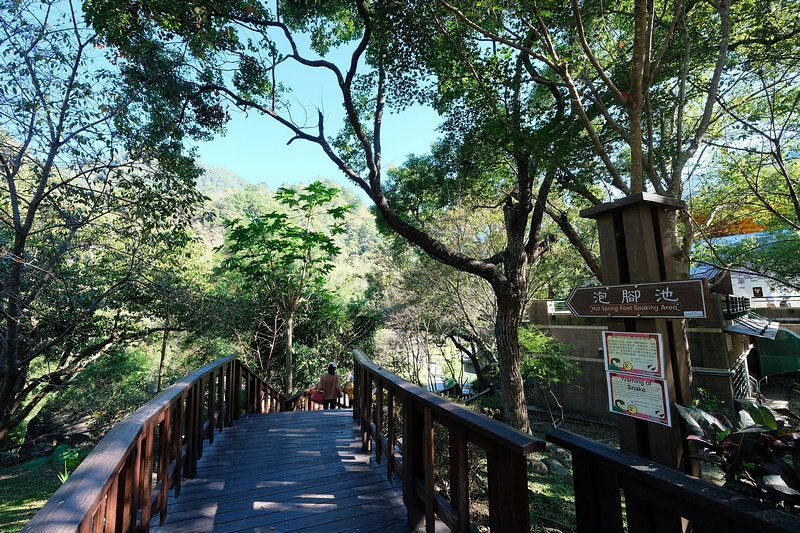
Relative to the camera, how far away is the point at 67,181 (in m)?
4.22

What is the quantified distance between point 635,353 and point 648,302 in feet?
A: 0.85

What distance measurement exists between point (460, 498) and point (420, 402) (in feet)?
1.91

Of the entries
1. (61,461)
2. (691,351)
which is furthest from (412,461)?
(691,351)

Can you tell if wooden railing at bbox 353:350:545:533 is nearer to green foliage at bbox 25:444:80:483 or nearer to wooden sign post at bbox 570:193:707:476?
wooden sign post at bbox 570:193:707:476

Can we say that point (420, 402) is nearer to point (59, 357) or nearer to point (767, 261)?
point (59, 357)

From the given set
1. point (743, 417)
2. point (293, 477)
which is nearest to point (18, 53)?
point (293, 477)

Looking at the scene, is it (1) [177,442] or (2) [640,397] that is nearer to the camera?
(2) [640,397]

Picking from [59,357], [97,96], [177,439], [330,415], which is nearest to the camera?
[177,439]

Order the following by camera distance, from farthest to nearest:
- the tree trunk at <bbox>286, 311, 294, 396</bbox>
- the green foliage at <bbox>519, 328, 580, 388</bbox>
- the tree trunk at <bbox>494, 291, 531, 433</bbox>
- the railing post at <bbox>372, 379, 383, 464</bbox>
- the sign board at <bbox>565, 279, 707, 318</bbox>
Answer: the green foliage at <bbox>519, 328, 580, 388</bbox>, the tree trunk at <bbox>286, 311, 294, 396</bbox>, the tree trunk at <bbox>494, 291, 531, 433</bbox>, the railing post at <bbox>372, 379, 383, 464</bbox>, the sign board at <bbox>565, 279, 707, 318</bbox>

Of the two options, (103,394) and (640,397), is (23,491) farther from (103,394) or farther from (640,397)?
(640,397)

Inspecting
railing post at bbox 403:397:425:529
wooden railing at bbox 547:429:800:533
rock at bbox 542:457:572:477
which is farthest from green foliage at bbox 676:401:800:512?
rock at bbox 542:457:572:477

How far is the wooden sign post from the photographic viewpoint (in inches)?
63.9

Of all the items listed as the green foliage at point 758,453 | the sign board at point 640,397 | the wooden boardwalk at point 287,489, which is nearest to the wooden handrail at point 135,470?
the wooden boardwalk at point 287,489

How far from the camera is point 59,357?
739cm
